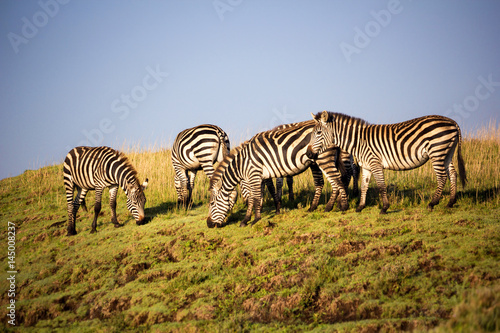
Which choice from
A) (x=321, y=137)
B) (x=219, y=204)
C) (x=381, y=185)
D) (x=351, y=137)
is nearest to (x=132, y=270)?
(x=219, y=204)

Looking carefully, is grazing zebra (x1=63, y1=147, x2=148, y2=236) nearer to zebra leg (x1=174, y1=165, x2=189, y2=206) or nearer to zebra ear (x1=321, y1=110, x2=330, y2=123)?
zebra leg (x1=174, y1=165, x2=189, y2=206)

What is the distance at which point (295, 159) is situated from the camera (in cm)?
1035

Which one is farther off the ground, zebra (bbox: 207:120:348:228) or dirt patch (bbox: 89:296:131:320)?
zebra (bbox: 207:120:348:228)

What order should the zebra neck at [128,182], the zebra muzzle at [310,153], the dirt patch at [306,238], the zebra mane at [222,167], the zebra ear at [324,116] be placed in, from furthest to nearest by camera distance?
the zebra neck at [128,182] < the zebra mane at [222,167] < the zebra ear at [324,116] < the zebra muzzle at [310,153] < the dirt patch at [306,238]


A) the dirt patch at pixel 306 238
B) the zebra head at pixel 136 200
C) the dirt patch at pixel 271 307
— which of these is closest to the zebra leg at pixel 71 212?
the zebra head at pixel 136 200

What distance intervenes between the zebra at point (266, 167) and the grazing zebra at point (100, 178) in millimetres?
2556

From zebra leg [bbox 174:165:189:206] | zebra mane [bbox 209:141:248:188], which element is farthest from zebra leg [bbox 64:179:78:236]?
zebra mane [bbox 209:141:248:188]

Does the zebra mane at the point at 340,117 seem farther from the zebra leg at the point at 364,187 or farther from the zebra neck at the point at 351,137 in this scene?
the zebra leg at the point at 364,187

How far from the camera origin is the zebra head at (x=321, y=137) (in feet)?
33.0

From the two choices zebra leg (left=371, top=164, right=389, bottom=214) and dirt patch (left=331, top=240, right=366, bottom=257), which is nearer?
dirt patch (left=331, top=240, right=366, bottom=257)

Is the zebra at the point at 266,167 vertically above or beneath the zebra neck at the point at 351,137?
beneath

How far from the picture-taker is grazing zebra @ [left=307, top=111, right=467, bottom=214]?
9023 mm

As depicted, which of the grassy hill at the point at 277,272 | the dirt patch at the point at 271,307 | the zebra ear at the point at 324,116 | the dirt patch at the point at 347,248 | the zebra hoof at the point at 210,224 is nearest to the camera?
the grassy hill at the point at 277,272

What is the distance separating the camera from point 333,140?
10.4 meters
